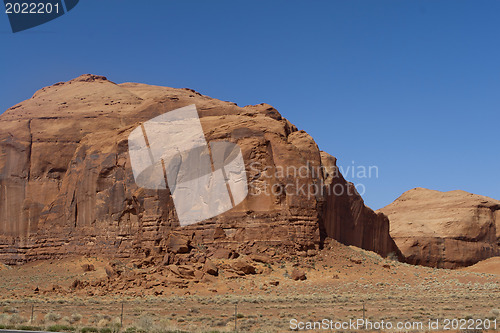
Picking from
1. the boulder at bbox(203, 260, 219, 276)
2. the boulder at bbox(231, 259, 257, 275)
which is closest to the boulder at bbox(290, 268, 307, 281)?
the boulder at bbox(231, 259, 257, 275)

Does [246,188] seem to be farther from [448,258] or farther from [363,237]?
[448,258]

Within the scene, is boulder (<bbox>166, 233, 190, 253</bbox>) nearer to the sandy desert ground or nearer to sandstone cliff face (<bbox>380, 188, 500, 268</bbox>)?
the sandy desert ground

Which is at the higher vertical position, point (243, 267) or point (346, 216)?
point (346, 216)

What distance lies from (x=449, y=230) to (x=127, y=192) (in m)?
59.5

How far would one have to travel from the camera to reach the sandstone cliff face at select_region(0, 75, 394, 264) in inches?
2004

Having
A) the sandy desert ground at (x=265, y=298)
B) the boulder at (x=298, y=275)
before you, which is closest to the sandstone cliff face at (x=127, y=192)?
the sandy desert ground at (x=265, y=298)

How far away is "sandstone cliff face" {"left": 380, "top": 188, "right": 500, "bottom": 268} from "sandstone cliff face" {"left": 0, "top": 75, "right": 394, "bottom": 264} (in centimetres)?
2081

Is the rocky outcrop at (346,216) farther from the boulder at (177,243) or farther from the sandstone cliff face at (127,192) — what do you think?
the boulder at (177,243)

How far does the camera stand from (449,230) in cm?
9781

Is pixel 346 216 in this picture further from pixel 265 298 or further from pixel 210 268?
pixel 265 298

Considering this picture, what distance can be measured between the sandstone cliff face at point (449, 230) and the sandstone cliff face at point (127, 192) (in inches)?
819

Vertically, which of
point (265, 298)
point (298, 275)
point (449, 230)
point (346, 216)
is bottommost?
point (265, 298)

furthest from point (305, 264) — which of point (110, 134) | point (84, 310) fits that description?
point (110, 134)

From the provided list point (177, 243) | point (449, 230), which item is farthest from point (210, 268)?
point (449, 230)
